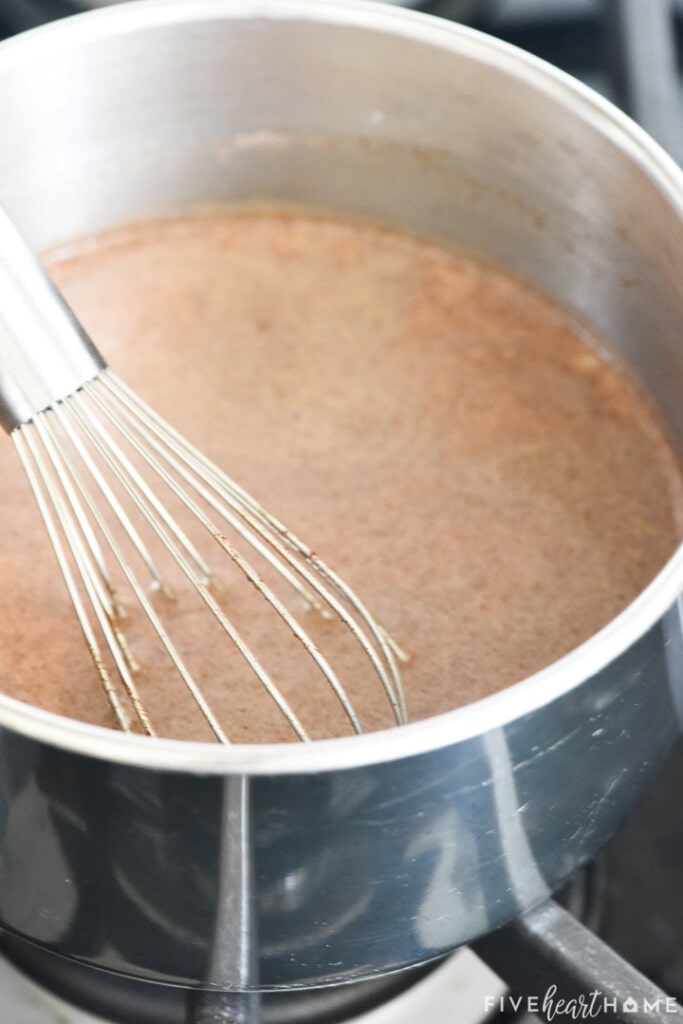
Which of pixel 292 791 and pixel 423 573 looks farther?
pixel 423 573

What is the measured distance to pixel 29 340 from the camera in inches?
21.1

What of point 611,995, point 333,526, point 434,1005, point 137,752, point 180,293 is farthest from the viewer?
point 180,293

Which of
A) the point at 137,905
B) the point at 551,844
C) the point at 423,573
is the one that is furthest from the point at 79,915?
the point at 423,573

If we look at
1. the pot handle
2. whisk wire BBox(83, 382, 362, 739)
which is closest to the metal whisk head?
whisk wire BBox(83, 382, 362, 739)

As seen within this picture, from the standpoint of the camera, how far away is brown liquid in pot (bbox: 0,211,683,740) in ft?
2.18

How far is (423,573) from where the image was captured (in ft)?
2.29

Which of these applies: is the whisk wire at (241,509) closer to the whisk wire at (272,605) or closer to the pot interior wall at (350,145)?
the whisk wire at (272,605)

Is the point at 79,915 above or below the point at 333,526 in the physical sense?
below

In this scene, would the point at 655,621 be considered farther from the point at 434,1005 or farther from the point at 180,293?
the point at 180,293

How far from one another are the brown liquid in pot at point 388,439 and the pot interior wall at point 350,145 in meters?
0.03

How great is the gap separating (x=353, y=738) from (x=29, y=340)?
0.25 meters

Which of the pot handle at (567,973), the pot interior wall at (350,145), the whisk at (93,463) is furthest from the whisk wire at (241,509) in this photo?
the pot interior wall at (350,145)

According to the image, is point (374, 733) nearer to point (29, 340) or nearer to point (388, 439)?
point (29, 340)

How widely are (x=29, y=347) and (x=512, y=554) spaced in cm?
31
